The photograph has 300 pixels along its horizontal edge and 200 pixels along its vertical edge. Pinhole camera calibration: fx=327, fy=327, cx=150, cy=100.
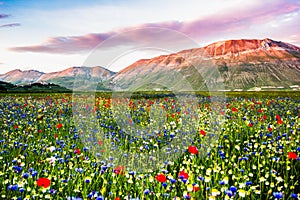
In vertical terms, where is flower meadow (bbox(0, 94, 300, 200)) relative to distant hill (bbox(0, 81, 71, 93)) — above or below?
below

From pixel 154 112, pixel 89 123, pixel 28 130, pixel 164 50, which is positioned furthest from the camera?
pixel 154 112

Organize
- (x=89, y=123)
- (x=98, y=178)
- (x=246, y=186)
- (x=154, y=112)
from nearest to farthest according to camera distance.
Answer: (x=246, y=186)
(x=98, y=178)
(x=89, y=123)
(x=154, y=112)

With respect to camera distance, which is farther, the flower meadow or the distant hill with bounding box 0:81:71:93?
the distant hill with bounding box 0:81:71:93

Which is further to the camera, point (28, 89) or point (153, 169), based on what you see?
Answer: point (28, 89)

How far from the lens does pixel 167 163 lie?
593cm

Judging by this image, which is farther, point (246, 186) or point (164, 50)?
point (164, 50)

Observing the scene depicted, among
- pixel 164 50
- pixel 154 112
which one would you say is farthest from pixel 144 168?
pixel 154 112

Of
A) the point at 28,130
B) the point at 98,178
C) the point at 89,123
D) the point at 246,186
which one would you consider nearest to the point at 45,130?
the point at 28,130

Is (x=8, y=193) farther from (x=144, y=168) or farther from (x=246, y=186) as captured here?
(x=246, y=186)

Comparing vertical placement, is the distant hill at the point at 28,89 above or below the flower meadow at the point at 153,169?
above

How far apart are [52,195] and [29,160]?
87.5 inches

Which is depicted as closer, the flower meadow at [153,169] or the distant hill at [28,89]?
the flower meadow at [153,169]

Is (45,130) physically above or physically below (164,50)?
below

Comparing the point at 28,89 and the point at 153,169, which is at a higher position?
the point at 28,89
